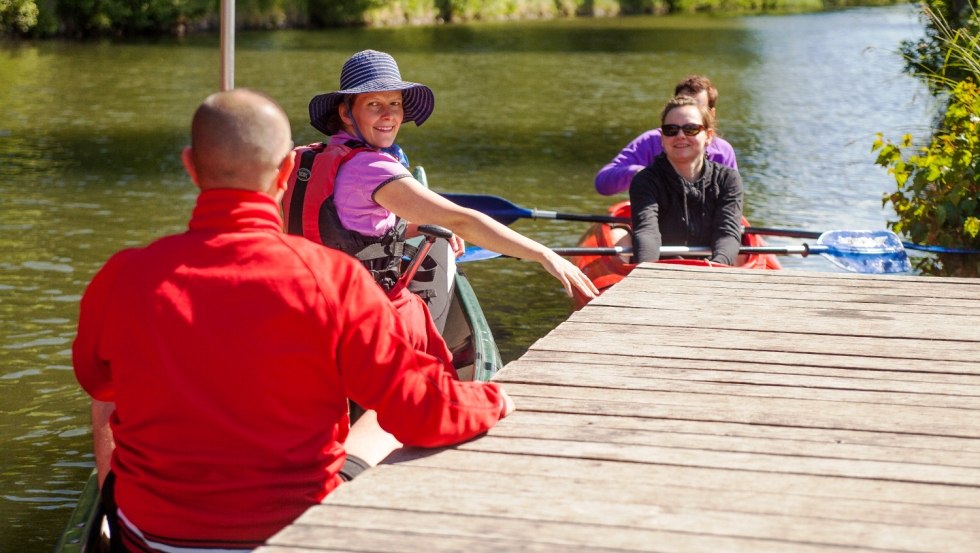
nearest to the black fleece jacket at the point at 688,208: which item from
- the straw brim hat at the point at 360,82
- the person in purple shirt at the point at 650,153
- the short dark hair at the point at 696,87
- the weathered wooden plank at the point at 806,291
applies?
the person in purple shirt at the point at 650,153

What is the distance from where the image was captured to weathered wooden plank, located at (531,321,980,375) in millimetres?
3635

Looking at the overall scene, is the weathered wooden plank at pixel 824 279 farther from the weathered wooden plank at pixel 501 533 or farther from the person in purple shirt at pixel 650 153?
the weathered wooden plank at pixel 501 533

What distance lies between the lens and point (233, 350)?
2.42 meters

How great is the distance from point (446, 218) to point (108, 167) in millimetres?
9864

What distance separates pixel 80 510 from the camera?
11.3 ft

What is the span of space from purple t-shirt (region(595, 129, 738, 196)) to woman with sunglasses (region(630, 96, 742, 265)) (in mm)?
758

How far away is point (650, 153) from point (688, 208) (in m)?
1.39

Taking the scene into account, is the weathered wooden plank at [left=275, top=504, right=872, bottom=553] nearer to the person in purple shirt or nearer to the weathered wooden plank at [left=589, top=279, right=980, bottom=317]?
the weathered wooden plank at [left=589, top=279, right=980, bottom=317]

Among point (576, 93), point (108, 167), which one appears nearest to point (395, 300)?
point (108, 167)

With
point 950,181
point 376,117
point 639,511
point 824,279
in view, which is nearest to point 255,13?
point 950,181

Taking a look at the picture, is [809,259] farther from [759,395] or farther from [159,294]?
[159,294]

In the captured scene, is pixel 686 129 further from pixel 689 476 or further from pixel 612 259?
pixel 689 476

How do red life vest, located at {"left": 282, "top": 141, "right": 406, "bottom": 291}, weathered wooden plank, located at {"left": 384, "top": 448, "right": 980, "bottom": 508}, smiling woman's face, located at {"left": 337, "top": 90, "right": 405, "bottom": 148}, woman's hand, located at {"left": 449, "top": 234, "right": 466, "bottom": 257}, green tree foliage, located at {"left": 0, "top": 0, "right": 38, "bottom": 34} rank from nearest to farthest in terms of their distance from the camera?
weathered wooden plank, located at {"left": 384, "top": 448, "right": 980, "bottom": 508}, red life vest, located at {"left": 282, "top": 141, "right": 406, "bottom": 291}, smiling woman's face, located at {"left": 337, "top": 90, "right": 405, "bottom": 148}, woman's hand, located at {"left": 449, "top": 234, "right": 466, "bottom": 257}, green tree foliage, located at {"left": 0, "top": 0, "right": 38, "bottom": 34}

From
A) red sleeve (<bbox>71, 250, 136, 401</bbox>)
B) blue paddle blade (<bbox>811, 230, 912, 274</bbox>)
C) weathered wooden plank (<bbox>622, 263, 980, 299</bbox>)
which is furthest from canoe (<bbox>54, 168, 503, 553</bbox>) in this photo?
blue paddle blade (<bbox>811, 230, 912, 274</bbox>)
